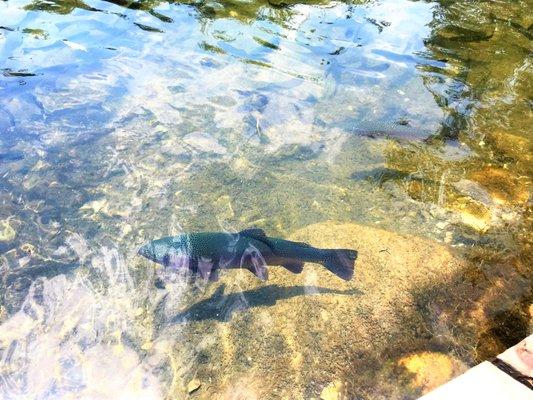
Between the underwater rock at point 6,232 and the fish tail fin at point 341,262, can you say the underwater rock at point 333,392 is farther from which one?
the underwater rock at point 6,232

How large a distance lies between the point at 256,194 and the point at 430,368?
251 cm

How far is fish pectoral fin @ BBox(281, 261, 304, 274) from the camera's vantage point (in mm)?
3660

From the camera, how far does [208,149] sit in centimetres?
536

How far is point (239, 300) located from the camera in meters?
3.75

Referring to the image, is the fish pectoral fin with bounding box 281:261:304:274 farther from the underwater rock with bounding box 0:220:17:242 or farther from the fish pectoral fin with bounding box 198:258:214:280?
the underwater rock with bounding box 0:220:17:242

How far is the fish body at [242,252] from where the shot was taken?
3619mm

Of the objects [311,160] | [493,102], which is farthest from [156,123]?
[493,102]

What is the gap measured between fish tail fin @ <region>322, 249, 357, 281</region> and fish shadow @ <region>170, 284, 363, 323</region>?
261 millimetres

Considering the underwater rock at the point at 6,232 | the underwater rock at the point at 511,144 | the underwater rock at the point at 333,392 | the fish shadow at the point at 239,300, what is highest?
the underwater rock at the point at 511,144

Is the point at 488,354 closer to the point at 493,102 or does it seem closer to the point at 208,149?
the point at 208,149

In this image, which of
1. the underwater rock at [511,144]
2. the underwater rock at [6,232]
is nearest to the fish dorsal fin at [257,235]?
the underwater rock at [6,232]

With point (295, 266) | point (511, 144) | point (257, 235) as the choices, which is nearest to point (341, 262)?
point (295, 266)

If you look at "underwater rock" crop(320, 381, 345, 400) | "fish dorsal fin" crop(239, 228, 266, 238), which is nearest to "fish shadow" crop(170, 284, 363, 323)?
"fish dorsal fin" crop(239, 228, 266, 238)

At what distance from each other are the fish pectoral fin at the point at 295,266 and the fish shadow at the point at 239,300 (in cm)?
24
